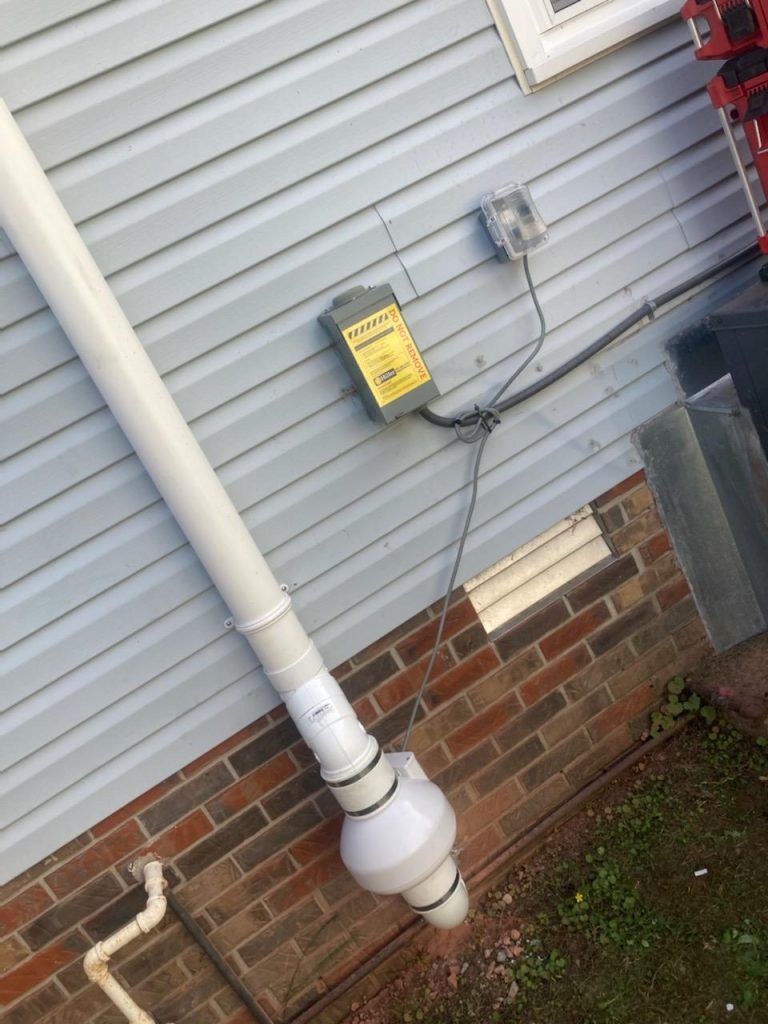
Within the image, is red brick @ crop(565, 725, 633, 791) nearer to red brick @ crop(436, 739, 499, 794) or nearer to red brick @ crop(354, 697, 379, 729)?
red brick @ crop(436, 739, 499, 794)

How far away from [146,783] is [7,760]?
416 mm

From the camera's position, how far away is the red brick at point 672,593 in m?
3.52

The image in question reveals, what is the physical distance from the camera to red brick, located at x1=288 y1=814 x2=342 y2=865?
3.05 m

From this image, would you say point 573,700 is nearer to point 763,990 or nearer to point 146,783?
point 763,990

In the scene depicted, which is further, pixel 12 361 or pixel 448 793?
pixel 448 793

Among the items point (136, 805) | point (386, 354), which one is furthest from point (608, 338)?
point (136, 805)

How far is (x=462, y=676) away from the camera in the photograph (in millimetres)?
3199

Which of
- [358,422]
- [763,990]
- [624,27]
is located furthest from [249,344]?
[763,990]

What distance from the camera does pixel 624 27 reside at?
301 centimetres

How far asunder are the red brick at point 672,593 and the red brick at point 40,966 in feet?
7.67

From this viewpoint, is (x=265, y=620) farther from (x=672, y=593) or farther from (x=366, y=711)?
(x=672, y=593)

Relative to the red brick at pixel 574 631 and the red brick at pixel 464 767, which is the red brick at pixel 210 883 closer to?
the red brick at pixel 464 767

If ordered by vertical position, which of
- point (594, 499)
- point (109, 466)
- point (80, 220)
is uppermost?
point (80, 220)

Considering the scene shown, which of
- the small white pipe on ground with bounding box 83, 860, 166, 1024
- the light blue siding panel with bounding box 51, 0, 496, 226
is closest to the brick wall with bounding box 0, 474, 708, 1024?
the small white pipe on ground with bounding box 83, 860, 166, 1024
